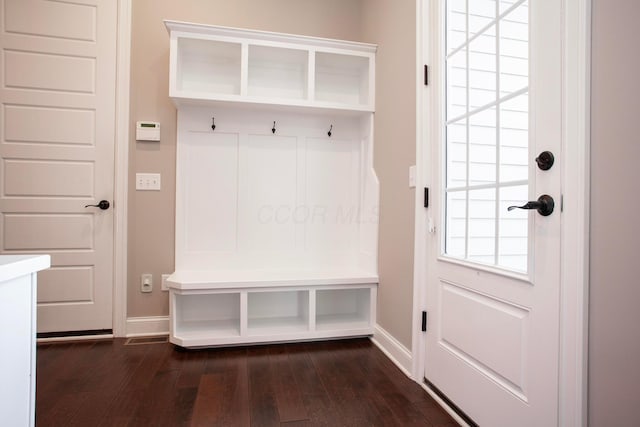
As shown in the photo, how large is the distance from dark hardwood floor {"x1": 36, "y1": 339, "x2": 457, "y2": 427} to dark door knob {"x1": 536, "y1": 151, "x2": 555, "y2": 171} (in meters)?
1.17

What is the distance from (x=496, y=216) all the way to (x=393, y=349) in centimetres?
117

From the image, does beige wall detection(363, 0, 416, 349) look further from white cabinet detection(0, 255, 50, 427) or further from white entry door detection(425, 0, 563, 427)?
white cabinet detection(0, 255, 50, 427)

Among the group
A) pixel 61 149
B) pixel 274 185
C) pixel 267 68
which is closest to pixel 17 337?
pixel 274 185

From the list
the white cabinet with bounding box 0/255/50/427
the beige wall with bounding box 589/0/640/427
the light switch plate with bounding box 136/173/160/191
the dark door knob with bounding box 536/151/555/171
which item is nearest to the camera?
the white cabinet with bounding box 0/255/50/427

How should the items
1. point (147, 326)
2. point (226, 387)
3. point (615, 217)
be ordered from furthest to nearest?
point (147, 326), point (226, 387), point (615, 217)

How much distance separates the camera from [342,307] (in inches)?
108

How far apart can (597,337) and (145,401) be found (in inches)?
72.3

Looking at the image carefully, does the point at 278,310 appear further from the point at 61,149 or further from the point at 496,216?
the point at 61,149

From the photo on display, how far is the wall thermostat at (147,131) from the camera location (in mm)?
2420

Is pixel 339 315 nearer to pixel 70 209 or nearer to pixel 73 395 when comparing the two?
pixel 73 395

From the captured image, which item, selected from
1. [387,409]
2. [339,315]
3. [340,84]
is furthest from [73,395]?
[340,84]

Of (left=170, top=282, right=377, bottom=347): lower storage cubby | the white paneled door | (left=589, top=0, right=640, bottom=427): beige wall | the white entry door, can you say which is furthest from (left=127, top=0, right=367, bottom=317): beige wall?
(left=589, top=0, right=640, bottom=427): beige wall

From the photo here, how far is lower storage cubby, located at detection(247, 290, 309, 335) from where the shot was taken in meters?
2.45

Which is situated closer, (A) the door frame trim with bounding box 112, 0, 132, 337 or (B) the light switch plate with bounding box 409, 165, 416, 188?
(B) the light switch plate with bounding box 409, 165, 416, 188
